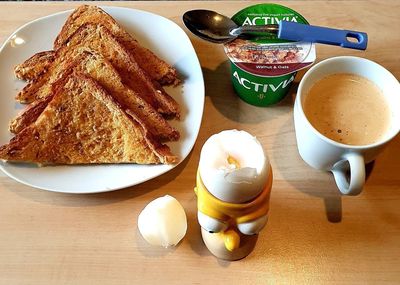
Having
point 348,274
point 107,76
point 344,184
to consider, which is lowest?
point 348,274

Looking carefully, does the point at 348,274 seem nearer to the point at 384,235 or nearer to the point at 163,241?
the point at 384,235

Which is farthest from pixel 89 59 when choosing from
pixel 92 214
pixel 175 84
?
pixel 92 214

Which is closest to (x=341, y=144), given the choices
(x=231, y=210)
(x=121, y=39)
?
(x=231, y=210)

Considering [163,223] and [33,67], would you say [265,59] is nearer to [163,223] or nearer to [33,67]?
[163,223]

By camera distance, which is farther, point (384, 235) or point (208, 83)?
point (208, 83)

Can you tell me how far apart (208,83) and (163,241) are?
0.35 meters

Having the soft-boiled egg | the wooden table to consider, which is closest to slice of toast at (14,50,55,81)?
the wooden table

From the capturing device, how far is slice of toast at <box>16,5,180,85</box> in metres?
0.96

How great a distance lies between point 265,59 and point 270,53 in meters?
0.02

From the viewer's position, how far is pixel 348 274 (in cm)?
79

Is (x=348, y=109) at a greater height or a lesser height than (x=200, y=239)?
greater

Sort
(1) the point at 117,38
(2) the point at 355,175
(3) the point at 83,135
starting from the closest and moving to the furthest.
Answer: (2) the point at 355,175 → (3) the point at 83,135 → (1) the point at 117,38

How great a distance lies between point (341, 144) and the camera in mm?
752

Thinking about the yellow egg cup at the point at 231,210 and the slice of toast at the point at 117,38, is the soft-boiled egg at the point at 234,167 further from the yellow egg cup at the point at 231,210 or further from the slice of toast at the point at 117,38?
the slice of toast at the point at 117,38
